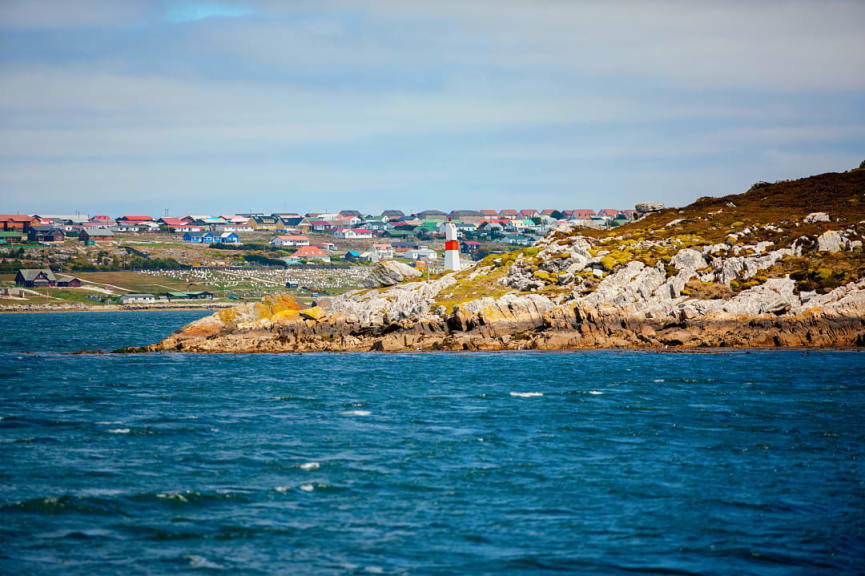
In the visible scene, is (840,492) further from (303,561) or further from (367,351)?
(367,351)

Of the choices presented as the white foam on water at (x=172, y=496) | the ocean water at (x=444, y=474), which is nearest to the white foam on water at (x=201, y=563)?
the ocean water at (x=444, y=474)

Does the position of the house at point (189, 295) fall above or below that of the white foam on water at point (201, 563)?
above

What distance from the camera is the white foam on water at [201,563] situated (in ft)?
62.9

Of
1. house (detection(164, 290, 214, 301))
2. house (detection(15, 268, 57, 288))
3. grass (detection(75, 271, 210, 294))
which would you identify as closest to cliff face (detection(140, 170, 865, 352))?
house (detection(164, 290, 214, 301))

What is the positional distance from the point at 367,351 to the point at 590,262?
20.4 metres

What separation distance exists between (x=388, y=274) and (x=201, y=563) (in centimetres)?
6386

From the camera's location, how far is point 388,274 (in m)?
82.8

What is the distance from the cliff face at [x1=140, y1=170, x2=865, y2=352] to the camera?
5888 centimetres

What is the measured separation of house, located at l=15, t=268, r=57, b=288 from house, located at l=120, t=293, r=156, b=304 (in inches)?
663

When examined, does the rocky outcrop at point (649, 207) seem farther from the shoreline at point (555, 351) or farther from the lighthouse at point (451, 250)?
the shoreline at point (555, 351)

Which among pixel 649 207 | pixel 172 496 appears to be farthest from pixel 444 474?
pixel 649 207

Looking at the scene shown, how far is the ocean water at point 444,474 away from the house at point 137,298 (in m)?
115

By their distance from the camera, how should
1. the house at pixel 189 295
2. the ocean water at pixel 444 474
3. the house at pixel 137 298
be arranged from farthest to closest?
1. the house at pixel 189 295
2. the house at pixel 137 298
3. the ocean water at pixel 444 474

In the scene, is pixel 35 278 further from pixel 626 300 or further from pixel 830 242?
pixel 830 242
